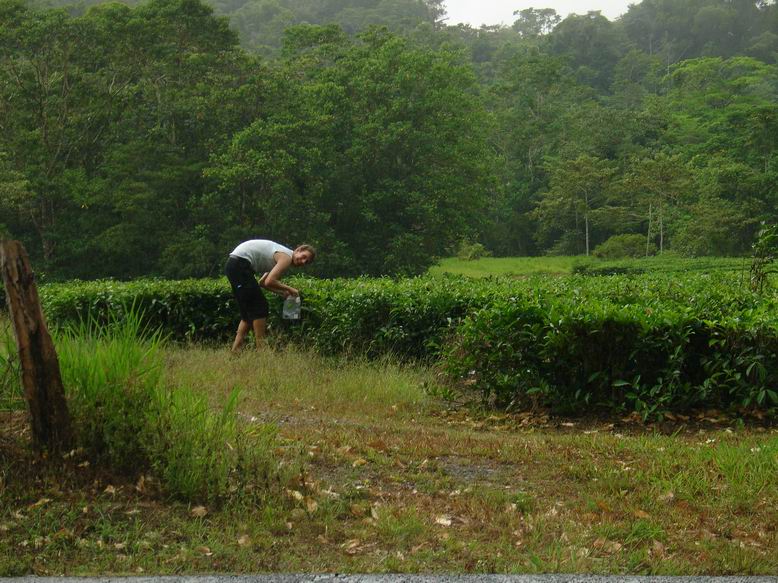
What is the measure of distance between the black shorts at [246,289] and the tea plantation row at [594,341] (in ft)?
3.58

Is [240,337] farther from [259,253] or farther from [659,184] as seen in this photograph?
[659,184]

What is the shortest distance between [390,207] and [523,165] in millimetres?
23805

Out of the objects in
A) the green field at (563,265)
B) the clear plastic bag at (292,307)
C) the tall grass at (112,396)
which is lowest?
the green field at (563,265)

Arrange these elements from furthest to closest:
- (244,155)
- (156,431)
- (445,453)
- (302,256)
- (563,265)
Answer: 1. (563,265)
2. (244,155)
3. (302,256)
4. (445,453)
5. (156,431)

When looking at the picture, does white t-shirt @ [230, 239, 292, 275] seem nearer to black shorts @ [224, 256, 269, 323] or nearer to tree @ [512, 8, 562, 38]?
black shorts @ [224, 256, 269, 323]

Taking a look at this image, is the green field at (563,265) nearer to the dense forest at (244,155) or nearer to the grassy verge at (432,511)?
the dense forest at (244,155)

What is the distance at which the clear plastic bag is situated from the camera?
1037 centimetres

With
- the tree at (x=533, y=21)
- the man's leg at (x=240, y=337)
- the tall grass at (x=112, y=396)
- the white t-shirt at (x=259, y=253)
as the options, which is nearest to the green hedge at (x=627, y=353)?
the white t-shirt at (x=259, y=253)

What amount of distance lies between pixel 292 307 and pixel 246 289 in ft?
1.87

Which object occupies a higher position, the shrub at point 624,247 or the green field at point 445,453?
the green field at point 445,453

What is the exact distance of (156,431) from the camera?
187 inches

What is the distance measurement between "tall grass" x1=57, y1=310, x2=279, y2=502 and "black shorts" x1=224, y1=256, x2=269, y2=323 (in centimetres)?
510

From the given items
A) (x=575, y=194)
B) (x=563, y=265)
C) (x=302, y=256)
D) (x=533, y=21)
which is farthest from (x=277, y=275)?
(x=533, y=21)

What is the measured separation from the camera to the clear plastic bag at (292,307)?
34.0ft
